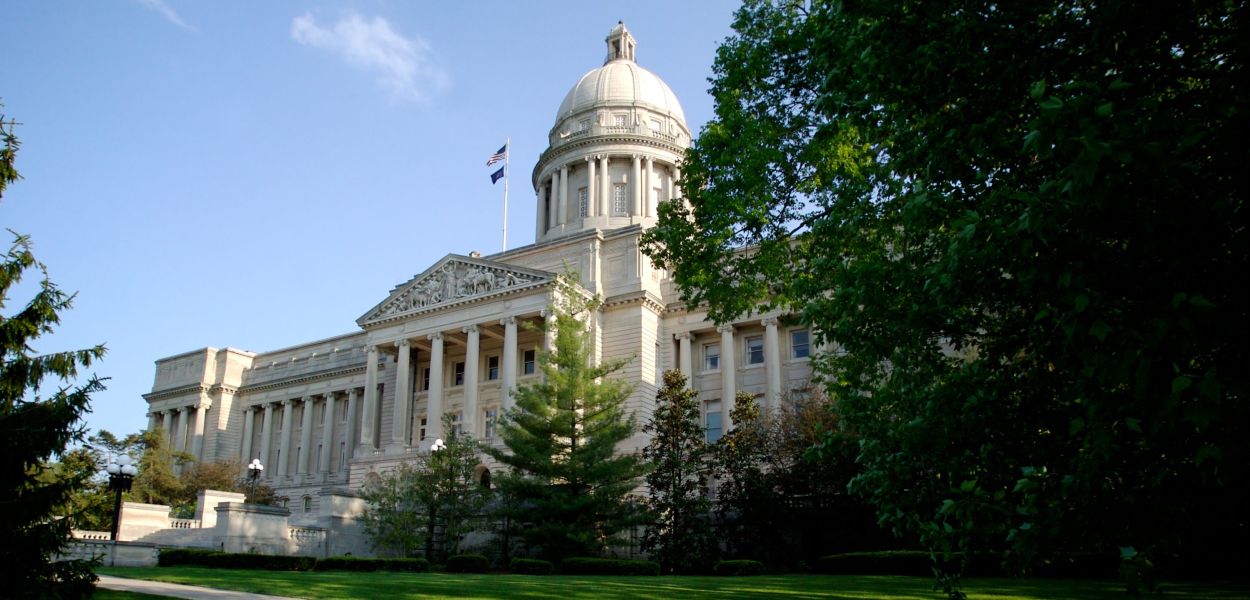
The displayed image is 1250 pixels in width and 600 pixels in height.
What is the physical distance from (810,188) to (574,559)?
43.2 ft

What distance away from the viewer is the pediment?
161 feet

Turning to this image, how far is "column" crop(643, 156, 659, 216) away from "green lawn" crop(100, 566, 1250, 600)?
4630 centimetres

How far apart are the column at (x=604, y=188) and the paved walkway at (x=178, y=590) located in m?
48.6

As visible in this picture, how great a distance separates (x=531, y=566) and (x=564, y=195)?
43.2 meters

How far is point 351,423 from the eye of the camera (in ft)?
209

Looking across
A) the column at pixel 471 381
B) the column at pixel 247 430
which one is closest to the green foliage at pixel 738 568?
the column at pixel 471 381

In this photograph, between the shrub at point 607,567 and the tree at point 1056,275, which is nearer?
the tree at point 1056,275

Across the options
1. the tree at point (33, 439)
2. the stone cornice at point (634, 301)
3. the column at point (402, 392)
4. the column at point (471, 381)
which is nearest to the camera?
the tree at point (33, 439)

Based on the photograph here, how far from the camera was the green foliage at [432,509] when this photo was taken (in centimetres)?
3225

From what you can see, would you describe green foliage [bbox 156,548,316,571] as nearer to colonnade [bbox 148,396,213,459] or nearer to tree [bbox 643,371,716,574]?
tree [bbox 643,371,716,574]

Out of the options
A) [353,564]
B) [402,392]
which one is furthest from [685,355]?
[353,564]

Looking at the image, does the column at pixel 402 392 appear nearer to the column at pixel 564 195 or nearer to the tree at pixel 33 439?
the column at pixel 564 195

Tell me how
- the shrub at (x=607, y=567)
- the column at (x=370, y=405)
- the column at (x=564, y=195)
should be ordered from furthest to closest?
the column at (x=564, y=195) < the column at (x=370, y=405) < the shrub at (x=607, y=567)

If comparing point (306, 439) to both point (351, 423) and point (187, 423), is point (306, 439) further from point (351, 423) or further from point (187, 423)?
point (187, 423)
